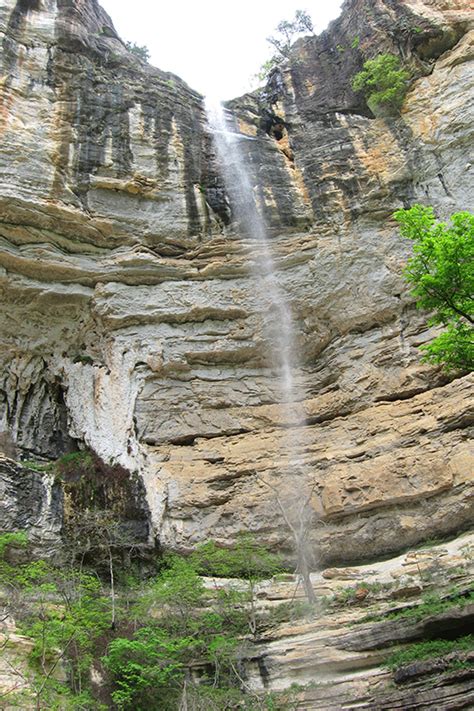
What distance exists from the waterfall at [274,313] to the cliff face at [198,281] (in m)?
0.25

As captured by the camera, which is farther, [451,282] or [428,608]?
[428,608]

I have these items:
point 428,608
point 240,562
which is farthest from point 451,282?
point 240,562

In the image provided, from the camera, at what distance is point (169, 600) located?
36.8 feet

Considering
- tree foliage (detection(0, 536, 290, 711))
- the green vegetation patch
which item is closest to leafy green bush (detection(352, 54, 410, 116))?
tree foliage (detection(0, 536, 290, 711))

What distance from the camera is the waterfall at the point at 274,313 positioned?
13882 millimetres

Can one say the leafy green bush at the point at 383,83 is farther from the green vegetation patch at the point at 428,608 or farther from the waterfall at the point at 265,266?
the green vegetation patch at the point at 428,608

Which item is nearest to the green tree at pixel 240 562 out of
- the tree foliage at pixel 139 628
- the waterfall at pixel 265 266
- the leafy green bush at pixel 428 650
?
the tree foliage at pixel 139 628

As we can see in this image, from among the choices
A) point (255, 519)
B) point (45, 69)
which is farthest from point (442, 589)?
point (45, 69)

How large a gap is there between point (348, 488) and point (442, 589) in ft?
11.9

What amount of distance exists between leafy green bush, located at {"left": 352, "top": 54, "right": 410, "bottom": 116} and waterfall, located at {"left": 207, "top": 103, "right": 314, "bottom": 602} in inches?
163

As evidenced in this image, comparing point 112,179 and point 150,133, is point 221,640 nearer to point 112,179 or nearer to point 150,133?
point 112,179

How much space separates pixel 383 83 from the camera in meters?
18.8

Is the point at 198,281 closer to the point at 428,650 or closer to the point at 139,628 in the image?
the point at 139,628

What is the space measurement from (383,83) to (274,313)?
844cm
